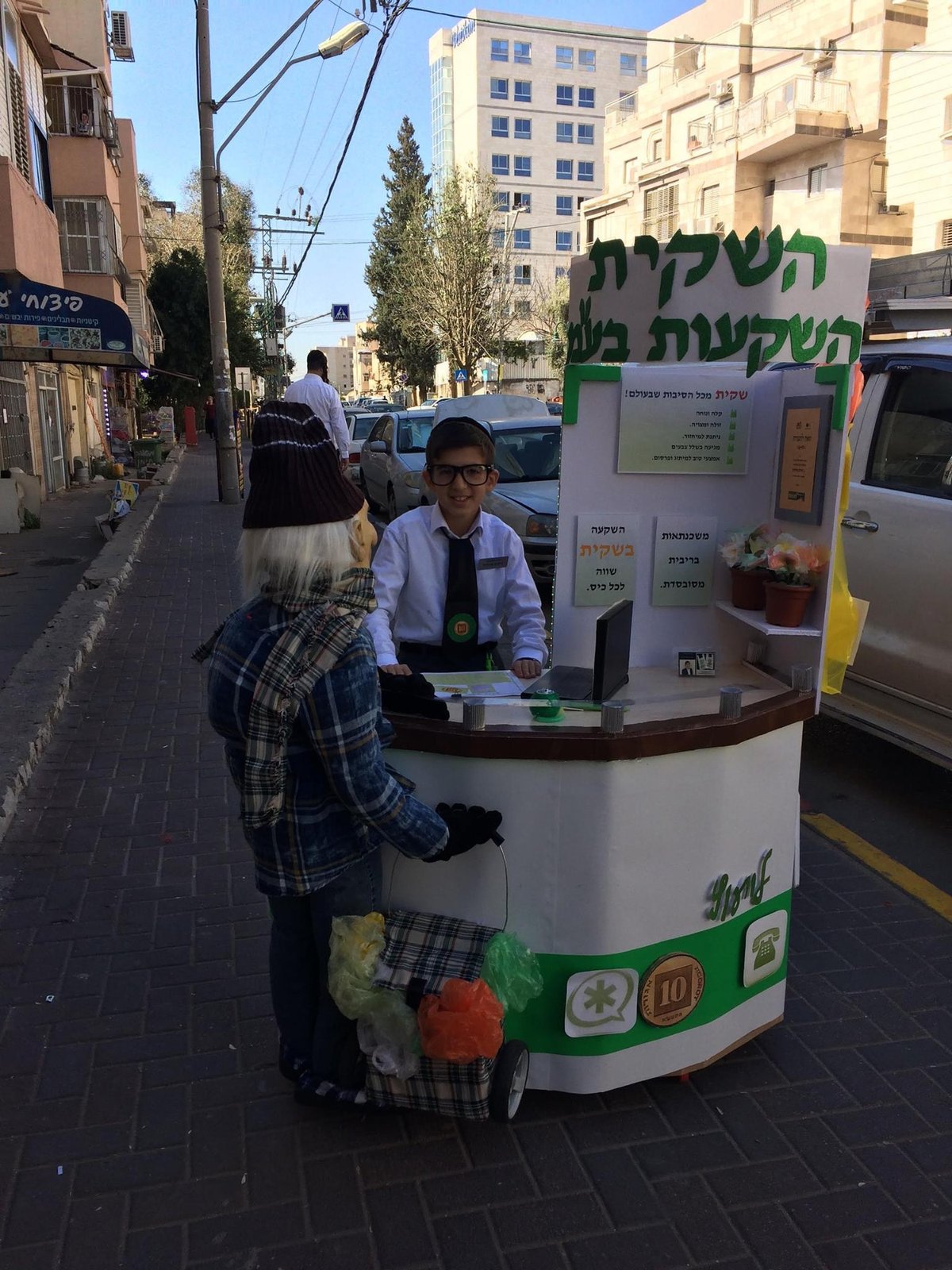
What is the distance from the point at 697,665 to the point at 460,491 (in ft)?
3.18

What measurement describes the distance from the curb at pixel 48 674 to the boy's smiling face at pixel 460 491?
2.69 metres

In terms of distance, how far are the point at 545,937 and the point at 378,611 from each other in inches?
47.7

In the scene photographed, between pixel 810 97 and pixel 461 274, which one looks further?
pixel 461 274

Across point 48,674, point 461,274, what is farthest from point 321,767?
point 461,274

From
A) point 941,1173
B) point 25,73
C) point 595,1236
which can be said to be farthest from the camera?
point 25,73

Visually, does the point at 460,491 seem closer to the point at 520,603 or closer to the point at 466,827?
the point at 520,603

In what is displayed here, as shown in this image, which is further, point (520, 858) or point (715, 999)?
point (715, 999)

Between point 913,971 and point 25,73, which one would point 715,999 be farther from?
point 25,73

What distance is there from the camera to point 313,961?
Answer: 272 cm

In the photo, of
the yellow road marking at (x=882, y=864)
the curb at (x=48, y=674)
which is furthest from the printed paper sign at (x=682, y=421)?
the curb at (x=48, y=674)

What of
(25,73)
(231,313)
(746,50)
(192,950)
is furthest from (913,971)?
(231,313)

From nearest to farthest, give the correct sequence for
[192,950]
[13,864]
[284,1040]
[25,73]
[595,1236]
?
1. [595,1236]
2. [284,1040]
3. [192,950]
4. [13,864]
5. [25,73]

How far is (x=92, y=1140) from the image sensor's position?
2695mm

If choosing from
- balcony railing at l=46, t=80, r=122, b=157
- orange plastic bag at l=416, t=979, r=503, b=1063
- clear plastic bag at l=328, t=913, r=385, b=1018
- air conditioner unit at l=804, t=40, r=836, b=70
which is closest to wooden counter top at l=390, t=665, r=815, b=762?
clear plastic bag at l=328, t=913, r=385, b=1018
